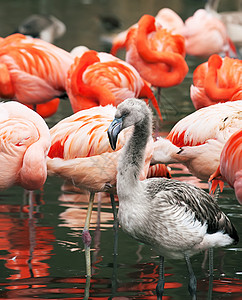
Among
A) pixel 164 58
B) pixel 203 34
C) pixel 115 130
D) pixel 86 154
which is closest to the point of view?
pixel 115 130

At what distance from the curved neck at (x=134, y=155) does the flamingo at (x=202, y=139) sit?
1160 millimetres

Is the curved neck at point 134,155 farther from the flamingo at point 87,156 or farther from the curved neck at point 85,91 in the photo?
the curved neck at point 85,91

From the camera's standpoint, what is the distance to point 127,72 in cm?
643

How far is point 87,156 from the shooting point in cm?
473

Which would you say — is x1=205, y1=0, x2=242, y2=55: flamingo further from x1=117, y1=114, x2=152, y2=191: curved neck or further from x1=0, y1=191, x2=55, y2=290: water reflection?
x1=117, y1=114, x2=152, y2=191: curved neck

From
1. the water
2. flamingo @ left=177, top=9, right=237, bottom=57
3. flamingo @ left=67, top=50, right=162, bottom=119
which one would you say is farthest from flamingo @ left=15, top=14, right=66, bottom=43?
flamingo @ left=67, top=50, right=162, bottom=119

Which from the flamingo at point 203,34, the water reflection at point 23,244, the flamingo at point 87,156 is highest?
the flamingo at point 87,156

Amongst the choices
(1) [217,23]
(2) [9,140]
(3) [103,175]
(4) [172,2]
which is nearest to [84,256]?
(3) [103,175]

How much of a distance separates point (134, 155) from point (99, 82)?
2.39 metres

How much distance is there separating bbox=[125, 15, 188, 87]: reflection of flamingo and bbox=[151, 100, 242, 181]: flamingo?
248cm

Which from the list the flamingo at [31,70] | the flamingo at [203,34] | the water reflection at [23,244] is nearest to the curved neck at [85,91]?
the flamingo at [31,70]

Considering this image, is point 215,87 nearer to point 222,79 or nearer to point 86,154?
point 222,79

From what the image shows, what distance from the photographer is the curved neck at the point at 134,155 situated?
151 inches

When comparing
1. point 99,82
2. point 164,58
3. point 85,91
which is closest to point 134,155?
point 85,91
